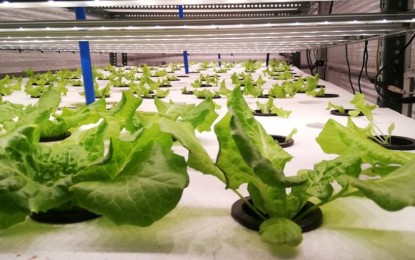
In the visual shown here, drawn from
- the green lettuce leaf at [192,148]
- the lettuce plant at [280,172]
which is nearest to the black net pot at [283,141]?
the lettuce plant at [280,172]

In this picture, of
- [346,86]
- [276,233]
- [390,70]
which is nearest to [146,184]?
[276,233]

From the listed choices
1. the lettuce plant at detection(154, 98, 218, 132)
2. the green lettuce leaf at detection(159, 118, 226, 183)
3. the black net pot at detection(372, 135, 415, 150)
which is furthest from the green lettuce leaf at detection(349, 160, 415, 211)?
the black net pot at detection(372, 135, 415, 150)

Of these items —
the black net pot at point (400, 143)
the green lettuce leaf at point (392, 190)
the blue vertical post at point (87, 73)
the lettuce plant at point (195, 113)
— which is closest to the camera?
the green lettuce leaf at point (392, 190)

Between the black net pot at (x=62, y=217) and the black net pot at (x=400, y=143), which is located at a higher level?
the black net pot at (x=62, y=217)

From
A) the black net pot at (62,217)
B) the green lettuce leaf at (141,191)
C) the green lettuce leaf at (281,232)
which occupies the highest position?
the green lettuce leaf at (141,191)

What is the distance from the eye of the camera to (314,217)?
46cm

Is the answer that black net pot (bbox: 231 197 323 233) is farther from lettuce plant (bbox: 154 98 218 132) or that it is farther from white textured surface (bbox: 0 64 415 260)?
lettuce plant (bbox: 154 98 218 132)

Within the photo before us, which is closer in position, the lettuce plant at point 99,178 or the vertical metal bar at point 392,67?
the lettuce plant at point 99,178

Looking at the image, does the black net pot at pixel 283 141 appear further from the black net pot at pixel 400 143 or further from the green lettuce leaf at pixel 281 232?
the green lettuce leaf at pixel 281 232

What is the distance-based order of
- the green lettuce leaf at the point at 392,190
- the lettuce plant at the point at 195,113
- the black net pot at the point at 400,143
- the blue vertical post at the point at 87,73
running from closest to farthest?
1. the green lettuce leaf at the point at 392,190
2. the lettuce plant at the point at 195,113
3. the black net pot at the point at 400,143
4. the blue vertical post at the point at 87,73

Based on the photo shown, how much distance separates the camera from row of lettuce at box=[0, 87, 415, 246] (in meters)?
0.37

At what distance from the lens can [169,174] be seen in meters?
0.40

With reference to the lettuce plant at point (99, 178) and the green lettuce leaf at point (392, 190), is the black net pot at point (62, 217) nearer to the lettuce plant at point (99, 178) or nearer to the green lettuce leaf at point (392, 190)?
the lettuce plant at point (99, 178)

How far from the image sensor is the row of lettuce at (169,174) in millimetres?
373
